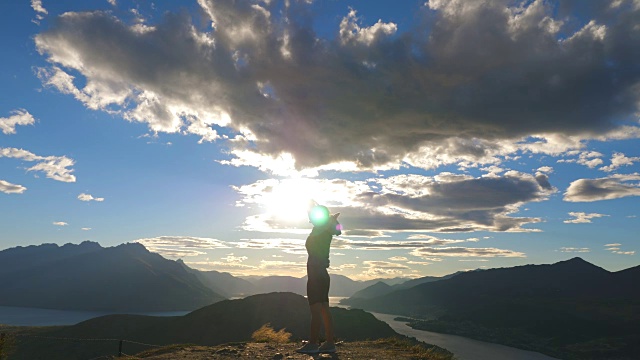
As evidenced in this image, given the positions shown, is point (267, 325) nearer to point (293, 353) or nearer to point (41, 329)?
point (41, 329)

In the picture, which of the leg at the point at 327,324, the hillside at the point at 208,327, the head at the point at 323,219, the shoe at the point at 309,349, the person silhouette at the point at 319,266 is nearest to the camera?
the shoe at the point at 309,349

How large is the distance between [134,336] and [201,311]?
19433 mm

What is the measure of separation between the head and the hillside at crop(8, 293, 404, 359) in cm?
8662

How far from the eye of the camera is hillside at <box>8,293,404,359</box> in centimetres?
9812

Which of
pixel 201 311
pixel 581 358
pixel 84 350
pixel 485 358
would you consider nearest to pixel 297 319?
pixel 201 311

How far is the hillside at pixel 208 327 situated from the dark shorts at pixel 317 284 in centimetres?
8590

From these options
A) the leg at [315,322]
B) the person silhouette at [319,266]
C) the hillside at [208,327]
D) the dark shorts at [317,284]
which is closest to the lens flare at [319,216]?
the person silhouette at [319,266]

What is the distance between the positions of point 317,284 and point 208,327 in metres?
104

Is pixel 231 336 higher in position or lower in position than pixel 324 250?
lower

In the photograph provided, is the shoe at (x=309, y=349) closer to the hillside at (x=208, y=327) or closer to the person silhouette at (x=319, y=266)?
the person silhouette at (x=319, y=266)

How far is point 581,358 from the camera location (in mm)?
194875

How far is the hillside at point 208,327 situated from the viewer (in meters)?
98.1

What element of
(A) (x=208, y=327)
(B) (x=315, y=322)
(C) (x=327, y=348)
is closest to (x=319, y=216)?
(B) (x=315, y=322)

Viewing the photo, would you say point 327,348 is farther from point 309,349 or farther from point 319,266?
point 319,266
